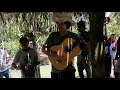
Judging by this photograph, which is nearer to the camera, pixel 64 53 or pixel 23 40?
pixel 23 40

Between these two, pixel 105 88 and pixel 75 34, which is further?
pixel 75 34

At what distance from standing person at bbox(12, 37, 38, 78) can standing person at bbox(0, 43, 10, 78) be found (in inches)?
4.5

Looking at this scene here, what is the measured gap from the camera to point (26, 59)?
203 inches

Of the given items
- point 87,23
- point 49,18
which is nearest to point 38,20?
point 49,18

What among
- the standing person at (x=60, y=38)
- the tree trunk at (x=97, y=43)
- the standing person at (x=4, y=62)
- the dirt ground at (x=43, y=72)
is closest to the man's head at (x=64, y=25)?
the standing person at (x=60, y=38)

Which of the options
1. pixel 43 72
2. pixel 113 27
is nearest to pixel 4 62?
pixel 43 72

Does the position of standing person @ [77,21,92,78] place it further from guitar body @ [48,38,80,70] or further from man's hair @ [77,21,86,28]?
guitar body @ [48,38,80,70]

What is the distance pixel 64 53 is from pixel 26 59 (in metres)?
0.55

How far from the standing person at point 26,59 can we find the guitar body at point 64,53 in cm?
26

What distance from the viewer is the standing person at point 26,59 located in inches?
188

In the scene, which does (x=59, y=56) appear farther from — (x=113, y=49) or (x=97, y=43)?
(x=113, y=49)

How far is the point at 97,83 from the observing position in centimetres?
423
